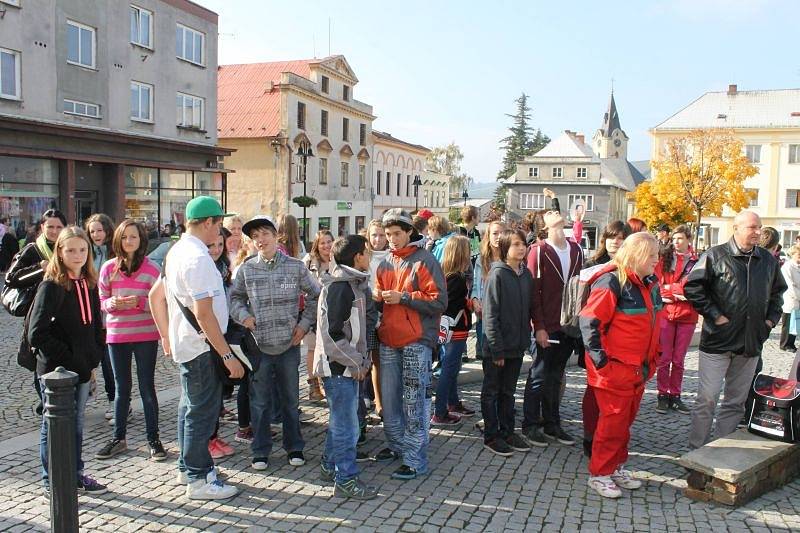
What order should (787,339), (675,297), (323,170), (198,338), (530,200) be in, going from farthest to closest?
(530,200)
(323,170)
(787,339)
(675,297)
(198,338)

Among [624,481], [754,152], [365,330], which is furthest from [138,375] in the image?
[754,152]

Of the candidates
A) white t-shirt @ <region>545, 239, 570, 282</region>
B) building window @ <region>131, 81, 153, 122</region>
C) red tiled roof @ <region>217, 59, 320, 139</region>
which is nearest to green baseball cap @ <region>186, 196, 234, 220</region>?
white t-shirt @ <region>545, 239, 570, 282</region>

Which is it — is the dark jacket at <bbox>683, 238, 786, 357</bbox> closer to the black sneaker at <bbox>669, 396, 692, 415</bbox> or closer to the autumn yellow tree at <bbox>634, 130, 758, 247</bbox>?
the black sneaker at <bbox>669, 396, 692, 415</bbox>

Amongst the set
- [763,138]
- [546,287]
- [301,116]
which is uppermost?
[763,138]

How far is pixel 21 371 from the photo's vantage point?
7.88 meters

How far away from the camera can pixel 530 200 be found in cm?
7394

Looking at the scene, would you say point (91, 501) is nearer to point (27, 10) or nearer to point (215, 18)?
point (27, 10)

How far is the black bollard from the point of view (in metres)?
3.44

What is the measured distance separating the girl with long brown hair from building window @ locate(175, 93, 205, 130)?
919 inches

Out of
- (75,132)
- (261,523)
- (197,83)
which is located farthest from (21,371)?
(197,83)

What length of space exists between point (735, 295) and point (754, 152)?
60.3 metres

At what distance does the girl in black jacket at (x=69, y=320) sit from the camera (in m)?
4.36

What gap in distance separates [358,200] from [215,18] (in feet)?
66.1

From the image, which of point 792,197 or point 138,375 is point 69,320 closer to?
point 138,375
